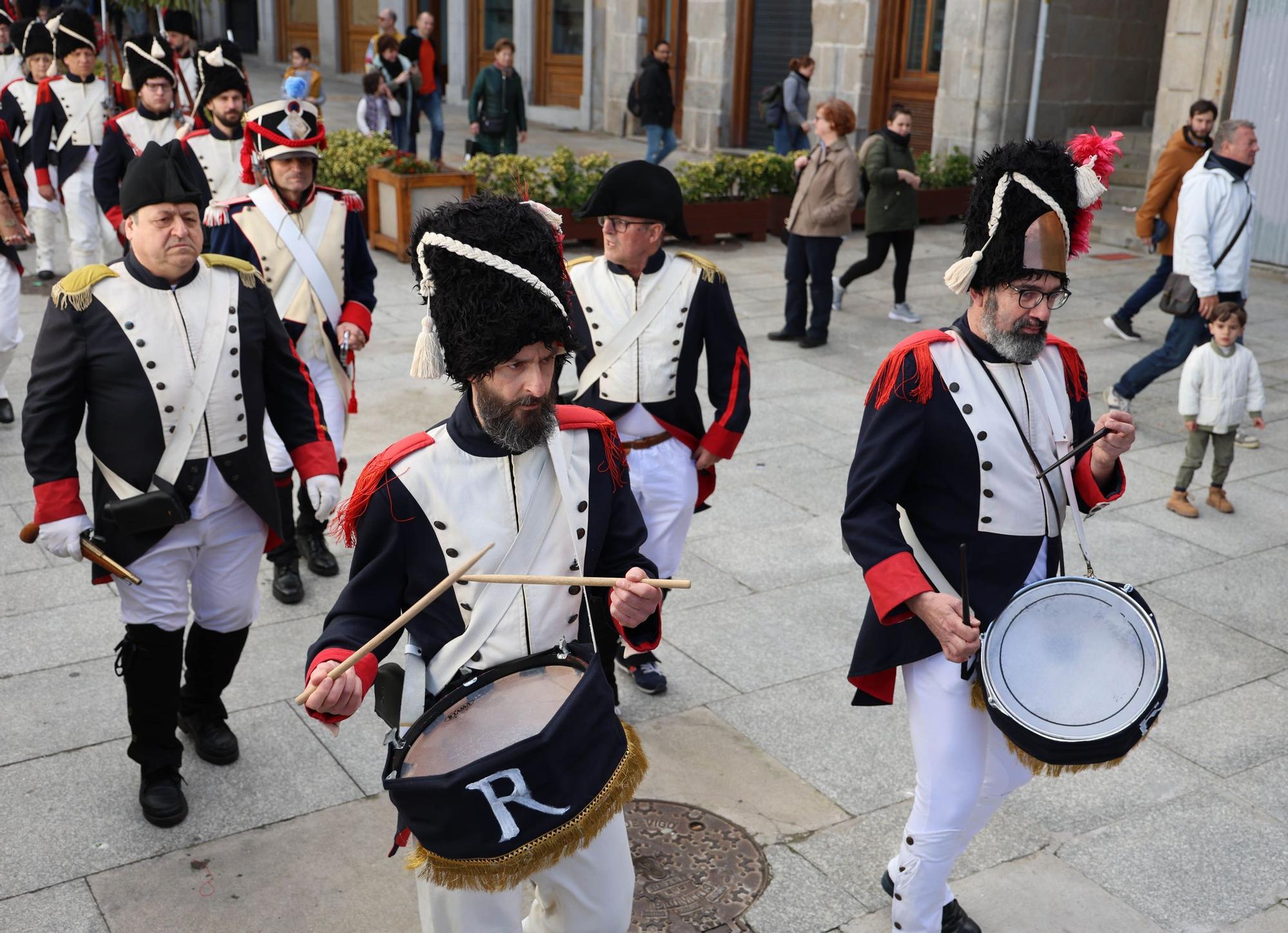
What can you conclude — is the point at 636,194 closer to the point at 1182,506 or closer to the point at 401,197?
the point at 1182,506

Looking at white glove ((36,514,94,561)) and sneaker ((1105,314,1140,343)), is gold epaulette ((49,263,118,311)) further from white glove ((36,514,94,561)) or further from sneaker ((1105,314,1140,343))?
sneaker ((1105,314,1140,343))

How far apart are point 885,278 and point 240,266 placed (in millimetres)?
10037

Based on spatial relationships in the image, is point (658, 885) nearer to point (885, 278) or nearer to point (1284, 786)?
point (1284, 786)

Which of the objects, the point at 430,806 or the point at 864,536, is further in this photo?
the point at 864,536

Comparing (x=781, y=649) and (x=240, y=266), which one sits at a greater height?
(x=240, y=266)

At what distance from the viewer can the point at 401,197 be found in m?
12.7

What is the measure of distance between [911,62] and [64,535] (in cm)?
1702

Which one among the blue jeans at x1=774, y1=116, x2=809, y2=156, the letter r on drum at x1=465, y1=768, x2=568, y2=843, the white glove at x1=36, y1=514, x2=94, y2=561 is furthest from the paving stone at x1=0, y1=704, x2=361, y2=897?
the blue jeans at x1=774, y1=116, x2=809, y2=156

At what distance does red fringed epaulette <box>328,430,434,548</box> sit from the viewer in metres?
3.09

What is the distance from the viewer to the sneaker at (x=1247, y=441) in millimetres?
8766

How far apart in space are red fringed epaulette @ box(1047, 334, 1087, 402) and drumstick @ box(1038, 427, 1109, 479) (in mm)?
271

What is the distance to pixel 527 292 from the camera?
2.93 m

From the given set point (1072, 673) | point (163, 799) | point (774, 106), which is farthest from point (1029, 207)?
point (774, 106)

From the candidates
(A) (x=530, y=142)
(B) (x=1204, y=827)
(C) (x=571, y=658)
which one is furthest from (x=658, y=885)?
(A) (x=530, y=142)
